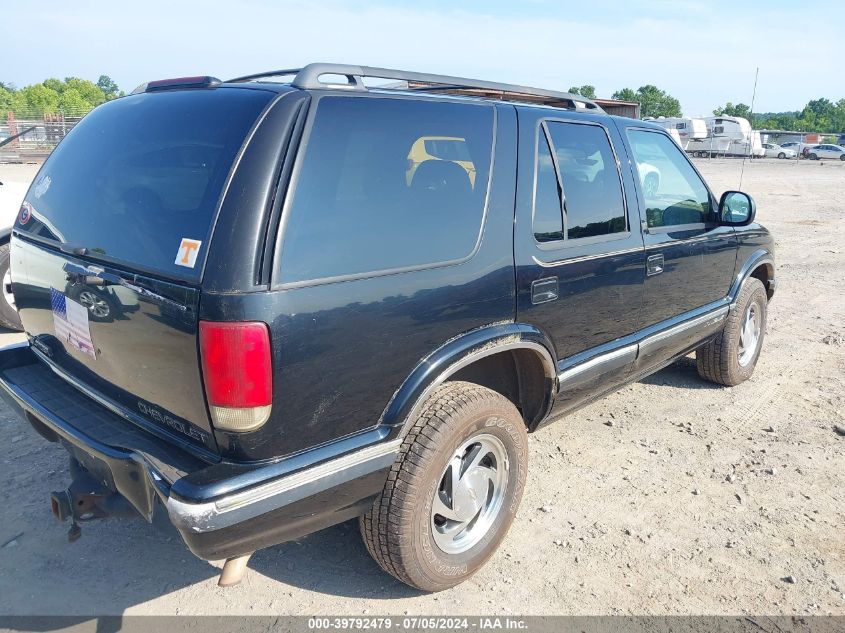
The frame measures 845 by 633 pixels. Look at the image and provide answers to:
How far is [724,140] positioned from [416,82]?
46333 millimetres

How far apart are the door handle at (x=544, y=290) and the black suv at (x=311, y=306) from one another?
0.02 metres

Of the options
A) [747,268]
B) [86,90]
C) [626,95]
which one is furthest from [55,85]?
[747,268]

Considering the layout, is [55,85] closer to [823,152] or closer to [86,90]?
[86,90]

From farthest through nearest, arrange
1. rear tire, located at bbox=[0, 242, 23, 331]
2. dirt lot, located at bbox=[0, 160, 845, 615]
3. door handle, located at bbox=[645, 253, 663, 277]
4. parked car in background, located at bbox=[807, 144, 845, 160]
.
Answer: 1. parked car in background, located at bbox=[807, 144, 845, 160]
2. rear tire, located at bbox=[0, 242, 23, 331]
3. door handle, located at bbox=[645, 253, 663, 277]
4. dirt lot, located at bbox=[0, 160, 845, 615]

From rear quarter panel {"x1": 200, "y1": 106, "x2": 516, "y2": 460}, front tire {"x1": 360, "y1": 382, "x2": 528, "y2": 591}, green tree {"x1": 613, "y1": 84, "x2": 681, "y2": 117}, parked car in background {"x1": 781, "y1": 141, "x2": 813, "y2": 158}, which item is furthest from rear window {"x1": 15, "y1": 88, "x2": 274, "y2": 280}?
green tree {"x1": 613, "y1": 84, "x2": 681, "y2": 117}

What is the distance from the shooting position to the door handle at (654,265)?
11.8 feet

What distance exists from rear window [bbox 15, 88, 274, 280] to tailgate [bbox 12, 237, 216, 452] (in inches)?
3.3

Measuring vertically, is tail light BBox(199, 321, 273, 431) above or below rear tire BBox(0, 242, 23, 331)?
above

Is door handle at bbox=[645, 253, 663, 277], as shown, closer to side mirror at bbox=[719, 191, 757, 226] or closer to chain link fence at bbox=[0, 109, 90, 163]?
side mirror at bbox=[719, 191, 757, 226]

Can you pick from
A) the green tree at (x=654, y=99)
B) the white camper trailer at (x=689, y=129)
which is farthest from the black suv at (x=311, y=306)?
the green tree at (x=654, y=99)

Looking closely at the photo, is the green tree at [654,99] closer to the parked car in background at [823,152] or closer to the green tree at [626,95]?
the green tree at [626,95]

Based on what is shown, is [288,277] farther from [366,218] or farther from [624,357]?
[624,357]

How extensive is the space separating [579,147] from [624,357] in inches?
45.0

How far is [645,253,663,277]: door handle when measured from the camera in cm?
358
